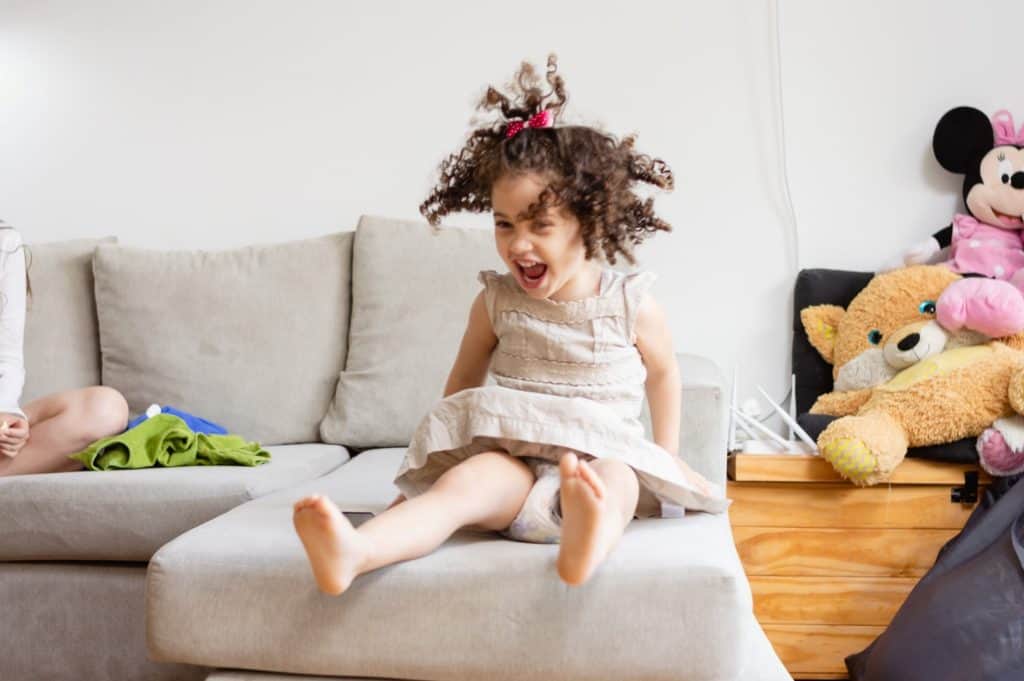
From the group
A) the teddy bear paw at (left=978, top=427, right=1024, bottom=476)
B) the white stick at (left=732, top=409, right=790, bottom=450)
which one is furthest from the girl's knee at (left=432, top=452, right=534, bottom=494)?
the teddy bear paw at (left=978, top=427, right=1024, bottom=476)

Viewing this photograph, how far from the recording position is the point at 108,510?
6.00 feet

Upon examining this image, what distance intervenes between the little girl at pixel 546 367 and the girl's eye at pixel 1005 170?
3.82 feet

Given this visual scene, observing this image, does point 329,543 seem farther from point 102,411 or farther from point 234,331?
point 234,331

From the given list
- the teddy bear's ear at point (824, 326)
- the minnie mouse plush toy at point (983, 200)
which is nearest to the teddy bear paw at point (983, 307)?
the minnie mouse plush toy at point (983, 200)

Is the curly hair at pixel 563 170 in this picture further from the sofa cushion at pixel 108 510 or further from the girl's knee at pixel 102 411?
the girl's knee at pixel 102 411

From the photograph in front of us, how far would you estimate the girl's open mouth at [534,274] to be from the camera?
4.76 feet

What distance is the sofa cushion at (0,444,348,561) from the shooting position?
5.97 ft

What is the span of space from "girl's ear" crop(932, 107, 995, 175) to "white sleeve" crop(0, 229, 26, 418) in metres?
2.14

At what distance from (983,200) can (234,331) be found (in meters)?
1.78

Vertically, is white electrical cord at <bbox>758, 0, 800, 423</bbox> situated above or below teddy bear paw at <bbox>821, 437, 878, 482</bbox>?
above

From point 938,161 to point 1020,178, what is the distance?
202mm

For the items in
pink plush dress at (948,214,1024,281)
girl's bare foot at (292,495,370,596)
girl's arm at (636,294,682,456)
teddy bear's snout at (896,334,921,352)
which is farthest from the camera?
pink plush dress at (948,214,1024,281)

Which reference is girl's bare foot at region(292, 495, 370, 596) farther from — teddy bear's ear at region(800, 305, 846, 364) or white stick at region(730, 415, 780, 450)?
teddy bear's ear at region(800, 305, 846, 364)

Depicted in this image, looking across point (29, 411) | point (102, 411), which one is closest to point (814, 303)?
point (102, 411)
